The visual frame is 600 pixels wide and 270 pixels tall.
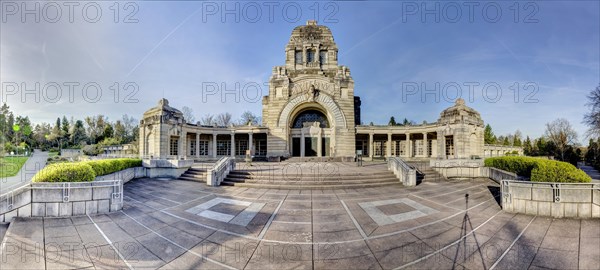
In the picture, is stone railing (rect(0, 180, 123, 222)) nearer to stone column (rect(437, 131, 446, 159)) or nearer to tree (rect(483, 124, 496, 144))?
stone column (rect(437, 131, 446, 159))

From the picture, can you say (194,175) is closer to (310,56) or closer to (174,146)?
(174,146)

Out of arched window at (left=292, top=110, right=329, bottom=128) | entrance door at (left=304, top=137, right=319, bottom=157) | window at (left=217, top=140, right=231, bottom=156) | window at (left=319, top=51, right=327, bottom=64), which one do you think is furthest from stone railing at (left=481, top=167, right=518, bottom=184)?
window at (left=217, top=140, right=231, bottom=156)

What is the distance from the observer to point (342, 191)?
33.7 feet

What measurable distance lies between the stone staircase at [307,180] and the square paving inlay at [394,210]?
2801 millimetres

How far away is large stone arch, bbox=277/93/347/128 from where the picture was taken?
29109 millimetres

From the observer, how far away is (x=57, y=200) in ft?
21.5

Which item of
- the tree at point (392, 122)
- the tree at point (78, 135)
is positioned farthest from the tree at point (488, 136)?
the tree at point (78, 135)

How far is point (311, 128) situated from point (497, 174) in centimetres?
1988

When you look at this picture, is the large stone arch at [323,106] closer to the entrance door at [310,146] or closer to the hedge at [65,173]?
the entrance door at [310,146]

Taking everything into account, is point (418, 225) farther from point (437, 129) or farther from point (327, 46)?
point (327, 46)

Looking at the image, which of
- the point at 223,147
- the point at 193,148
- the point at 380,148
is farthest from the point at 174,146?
the point at 380,148

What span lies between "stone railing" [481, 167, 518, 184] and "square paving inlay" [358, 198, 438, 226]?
5.76 meters

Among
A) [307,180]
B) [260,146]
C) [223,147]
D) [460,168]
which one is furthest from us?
[223,147]

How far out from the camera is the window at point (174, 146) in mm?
26373
